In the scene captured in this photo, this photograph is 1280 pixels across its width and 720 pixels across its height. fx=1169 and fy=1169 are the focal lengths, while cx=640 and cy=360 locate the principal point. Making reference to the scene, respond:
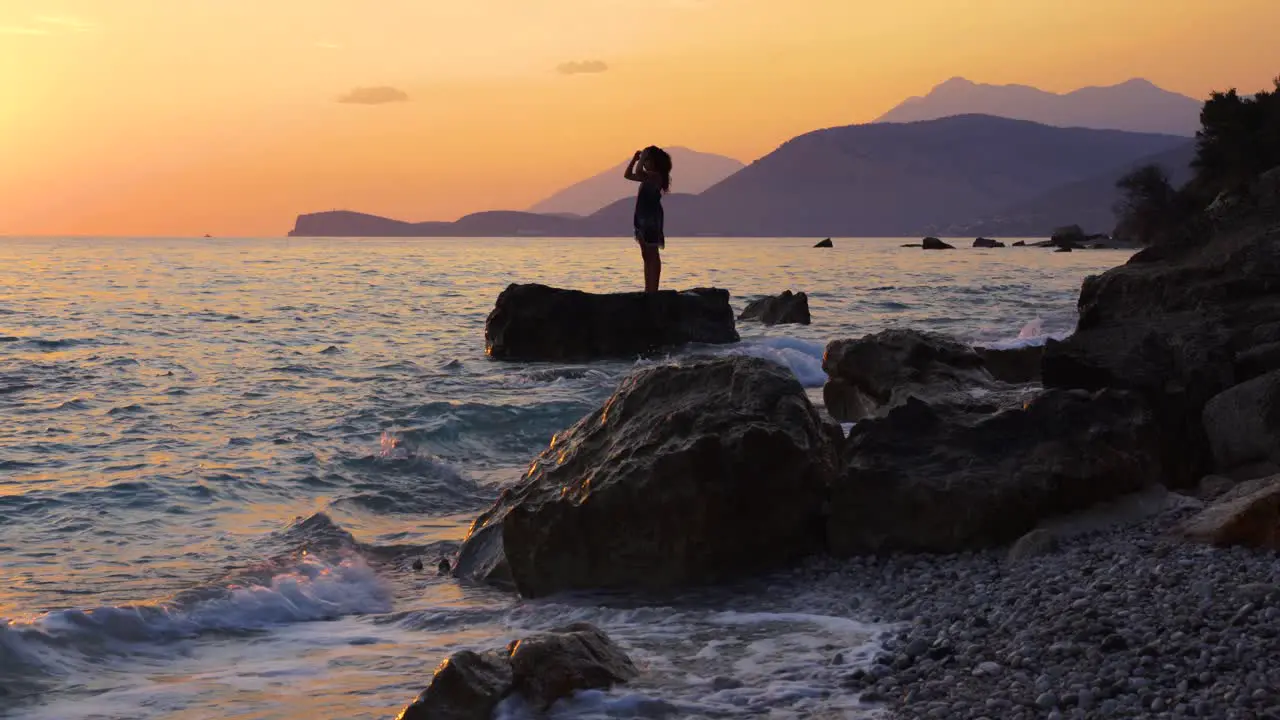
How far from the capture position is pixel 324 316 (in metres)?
31.0

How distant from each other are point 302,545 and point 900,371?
5137 millimetres

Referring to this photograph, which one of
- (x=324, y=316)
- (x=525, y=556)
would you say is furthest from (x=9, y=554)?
(x=324, y=316)

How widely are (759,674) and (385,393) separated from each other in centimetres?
1223

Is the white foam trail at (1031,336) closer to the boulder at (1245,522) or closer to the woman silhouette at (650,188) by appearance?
the woman silhouette at (650,188)

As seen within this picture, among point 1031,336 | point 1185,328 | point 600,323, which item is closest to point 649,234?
point 600,323

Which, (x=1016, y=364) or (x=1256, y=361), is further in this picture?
(x=1016, y=364)

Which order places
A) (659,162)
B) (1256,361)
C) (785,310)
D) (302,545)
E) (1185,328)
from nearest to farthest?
(1256,361), (302,545), (1185,328), (659,162), (785,310)

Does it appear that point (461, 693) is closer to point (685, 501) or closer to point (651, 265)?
point (685, 501)

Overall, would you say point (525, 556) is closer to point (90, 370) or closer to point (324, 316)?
point (90, 370)

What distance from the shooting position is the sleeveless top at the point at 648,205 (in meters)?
17.3

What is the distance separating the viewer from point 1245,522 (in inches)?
239

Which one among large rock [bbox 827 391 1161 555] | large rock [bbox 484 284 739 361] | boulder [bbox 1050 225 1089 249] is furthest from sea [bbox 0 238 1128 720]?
boulder [bbox 1050 225 1089 249]

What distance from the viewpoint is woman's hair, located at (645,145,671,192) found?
1678cm

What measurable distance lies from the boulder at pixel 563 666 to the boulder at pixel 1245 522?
10.5ft
